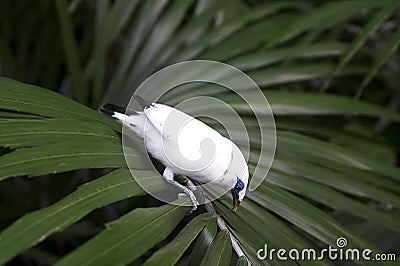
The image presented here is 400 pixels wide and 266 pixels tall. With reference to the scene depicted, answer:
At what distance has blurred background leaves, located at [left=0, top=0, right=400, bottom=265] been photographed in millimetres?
497

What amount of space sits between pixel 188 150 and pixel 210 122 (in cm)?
26

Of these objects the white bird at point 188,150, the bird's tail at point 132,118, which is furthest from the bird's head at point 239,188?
the bird's tail at point 132,118

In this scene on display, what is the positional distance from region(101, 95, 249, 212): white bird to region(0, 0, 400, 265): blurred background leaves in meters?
0.03

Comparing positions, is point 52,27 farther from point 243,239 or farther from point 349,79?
point 243,239

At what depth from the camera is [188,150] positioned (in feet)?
1.75

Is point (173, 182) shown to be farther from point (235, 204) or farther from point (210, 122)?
point (210, 122)

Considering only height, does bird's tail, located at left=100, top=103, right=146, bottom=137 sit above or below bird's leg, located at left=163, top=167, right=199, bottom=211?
above

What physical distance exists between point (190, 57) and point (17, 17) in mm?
574

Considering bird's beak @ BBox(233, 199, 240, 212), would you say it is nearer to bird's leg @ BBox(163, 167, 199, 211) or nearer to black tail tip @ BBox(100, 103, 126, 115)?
bird's leg @ BBox(163, 167, 199, 211)

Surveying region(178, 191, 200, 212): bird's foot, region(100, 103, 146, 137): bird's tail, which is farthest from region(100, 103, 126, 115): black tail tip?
region(178, 191, 200, 212): bird's foot

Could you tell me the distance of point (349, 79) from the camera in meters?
1.32

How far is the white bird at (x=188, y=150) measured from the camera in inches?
21.1

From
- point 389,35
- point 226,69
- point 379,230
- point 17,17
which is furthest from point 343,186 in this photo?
point 17,17

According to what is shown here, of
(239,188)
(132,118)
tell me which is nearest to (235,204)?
(239,188)
